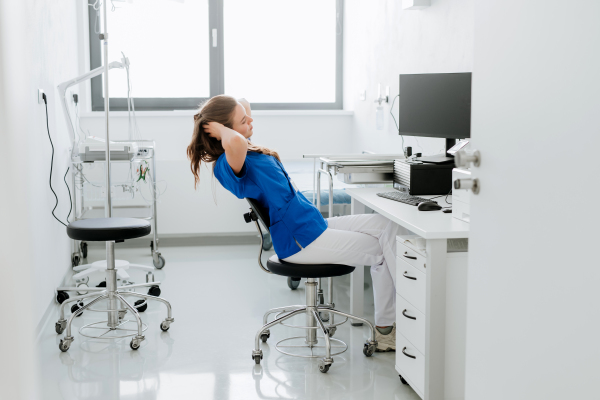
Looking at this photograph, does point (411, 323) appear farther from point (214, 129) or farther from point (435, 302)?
point (214, 129)

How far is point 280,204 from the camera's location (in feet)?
7.61

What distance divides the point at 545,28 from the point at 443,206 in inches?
51.8

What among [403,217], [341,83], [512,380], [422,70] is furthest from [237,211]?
[512,380]

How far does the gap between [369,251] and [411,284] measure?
15.0 inches

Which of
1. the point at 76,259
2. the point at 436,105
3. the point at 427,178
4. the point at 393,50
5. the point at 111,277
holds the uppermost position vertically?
the point at 393,50

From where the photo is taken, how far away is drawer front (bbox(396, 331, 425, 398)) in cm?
197

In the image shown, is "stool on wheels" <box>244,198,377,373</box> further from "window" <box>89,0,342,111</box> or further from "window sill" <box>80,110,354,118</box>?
"window" <box>89,0,342,111</box>

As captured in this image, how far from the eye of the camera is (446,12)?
9.62ft

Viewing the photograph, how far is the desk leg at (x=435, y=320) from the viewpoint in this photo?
1903mm

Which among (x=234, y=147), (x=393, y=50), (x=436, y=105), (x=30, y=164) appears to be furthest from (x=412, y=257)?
(x=393, y=50)

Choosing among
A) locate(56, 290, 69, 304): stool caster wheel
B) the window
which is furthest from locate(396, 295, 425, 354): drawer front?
the window

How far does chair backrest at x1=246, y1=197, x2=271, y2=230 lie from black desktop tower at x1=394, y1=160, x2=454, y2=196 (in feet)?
2.08

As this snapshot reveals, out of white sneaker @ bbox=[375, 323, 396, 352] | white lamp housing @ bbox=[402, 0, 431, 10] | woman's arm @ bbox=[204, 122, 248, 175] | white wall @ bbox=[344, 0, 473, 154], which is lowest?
white sneaker @ bbox=[375, 323, 396, 352]

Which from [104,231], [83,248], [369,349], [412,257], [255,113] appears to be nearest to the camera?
[412,257]
